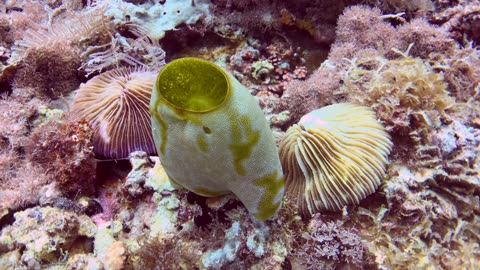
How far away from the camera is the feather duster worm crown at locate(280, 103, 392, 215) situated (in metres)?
2.47

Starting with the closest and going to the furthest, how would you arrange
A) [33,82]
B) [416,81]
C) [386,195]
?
[386,195] < [416,81] < [33,82]

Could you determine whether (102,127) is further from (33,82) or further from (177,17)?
(177,17)

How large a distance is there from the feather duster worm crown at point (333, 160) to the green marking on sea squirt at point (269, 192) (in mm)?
431

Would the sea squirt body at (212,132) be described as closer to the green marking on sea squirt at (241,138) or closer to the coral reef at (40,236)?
the green marking on sea squirt at (241,138)

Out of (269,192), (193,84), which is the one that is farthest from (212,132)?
(269,192)

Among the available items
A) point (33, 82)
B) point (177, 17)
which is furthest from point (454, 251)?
point (33, 82)

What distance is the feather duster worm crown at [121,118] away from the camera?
304 centimetres

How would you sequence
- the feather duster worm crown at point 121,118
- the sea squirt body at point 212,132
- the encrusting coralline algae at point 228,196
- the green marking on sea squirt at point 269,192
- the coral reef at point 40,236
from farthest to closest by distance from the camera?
1. the feather duster worm crown at point 121,118
2. the encrusting coralline algae at point 228,196
3. the coral reef at point 40,236
4. the green marking on sea squirt at point 269,192
5. the sea squirt body at point 212,132

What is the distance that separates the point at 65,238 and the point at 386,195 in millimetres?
2746

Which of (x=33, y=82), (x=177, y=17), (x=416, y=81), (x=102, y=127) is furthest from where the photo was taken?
(x=177, y=17)

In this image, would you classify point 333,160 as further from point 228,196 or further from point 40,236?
point 40,236

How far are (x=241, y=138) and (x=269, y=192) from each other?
1.72 feet

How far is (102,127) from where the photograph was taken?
3047 millimetres

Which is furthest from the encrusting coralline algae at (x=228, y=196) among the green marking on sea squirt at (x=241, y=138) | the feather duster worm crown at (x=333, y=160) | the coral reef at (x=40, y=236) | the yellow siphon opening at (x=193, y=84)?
the yellow siphon opening at (x=193, y=84)
